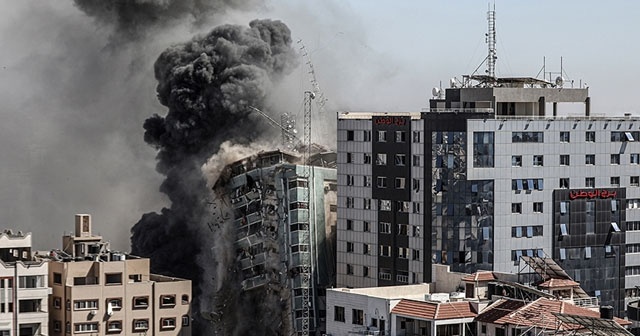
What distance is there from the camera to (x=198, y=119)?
Result: 108562 millimetres

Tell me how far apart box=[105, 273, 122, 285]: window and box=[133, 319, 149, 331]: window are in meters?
2.02

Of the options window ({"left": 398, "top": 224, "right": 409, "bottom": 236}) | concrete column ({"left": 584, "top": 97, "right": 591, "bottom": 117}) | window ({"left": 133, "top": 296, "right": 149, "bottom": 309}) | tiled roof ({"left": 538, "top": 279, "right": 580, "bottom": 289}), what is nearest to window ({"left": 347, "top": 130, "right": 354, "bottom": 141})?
window ({"left": 398, "top": 224, "right": 409, "bottom": 236})

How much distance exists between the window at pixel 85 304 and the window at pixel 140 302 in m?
1.95

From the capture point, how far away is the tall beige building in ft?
297

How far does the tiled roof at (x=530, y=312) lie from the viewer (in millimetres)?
72312

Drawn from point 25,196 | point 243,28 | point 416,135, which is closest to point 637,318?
point 416,135

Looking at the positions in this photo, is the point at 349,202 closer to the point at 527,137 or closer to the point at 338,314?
the point at 527,137

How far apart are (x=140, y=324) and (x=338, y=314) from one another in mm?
15738

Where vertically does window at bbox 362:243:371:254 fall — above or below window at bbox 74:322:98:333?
above

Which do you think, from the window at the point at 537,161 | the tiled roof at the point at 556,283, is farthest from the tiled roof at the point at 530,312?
the window at the point at 537,161

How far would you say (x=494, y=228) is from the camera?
89.4m

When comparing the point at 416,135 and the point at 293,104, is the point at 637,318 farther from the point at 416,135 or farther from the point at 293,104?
the point at 293,104

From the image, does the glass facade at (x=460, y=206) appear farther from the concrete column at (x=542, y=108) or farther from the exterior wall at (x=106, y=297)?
the exterior wall at (x=106, y=297)

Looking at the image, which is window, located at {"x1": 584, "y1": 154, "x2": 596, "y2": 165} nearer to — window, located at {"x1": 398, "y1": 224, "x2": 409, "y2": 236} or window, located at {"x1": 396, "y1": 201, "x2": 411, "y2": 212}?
window, located at {"x1": 396, "y1": 201, "x2": 411, "y2": 212}
